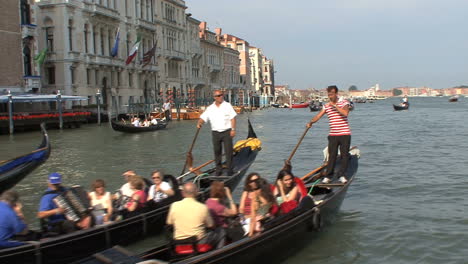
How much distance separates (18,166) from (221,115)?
2.40 metres

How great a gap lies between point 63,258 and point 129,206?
0.91 metres

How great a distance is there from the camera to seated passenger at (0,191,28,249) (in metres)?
3.47

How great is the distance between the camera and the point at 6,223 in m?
3.49

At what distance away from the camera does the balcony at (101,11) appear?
2462cm

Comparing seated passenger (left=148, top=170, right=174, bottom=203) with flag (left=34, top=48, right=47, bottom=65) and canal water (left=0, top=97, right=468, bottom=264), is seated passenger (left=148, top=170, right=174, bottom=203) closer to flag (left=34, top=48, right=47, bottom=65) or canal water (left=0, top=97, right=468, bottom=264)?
canal water (left=0, top=97, right=468, bottom=264)

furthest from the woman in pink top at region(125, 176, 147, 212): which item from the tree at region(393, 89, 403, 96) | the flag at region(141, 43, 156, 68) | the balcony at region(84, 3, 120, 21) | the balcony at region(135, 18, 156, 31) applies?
the tree at region(393, 89, 403, 96)

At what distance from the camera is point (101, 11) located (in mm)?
25391

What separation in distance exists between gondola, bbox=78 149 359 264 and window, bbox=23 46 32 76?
726 inches

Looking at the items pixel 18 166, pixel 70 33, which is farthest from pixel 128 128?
pixel 18 166

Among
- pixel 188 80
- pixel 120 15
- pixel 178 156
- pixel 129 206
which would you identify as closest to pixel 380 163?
pixel 178 156

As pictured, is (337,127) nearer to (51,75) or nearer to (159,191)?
(159,191)

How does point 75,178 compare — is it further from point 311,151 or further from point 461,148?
point 461,148

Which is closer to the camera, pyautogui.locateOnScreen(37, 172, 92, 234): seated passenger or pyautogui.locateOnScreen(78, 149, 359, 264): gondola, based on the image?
pyautogui.locateOnScreen(78, 149, 359, 264): gondola

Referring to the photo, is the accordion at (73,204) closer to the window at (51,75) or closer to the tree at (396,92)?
the window at (51,75)
